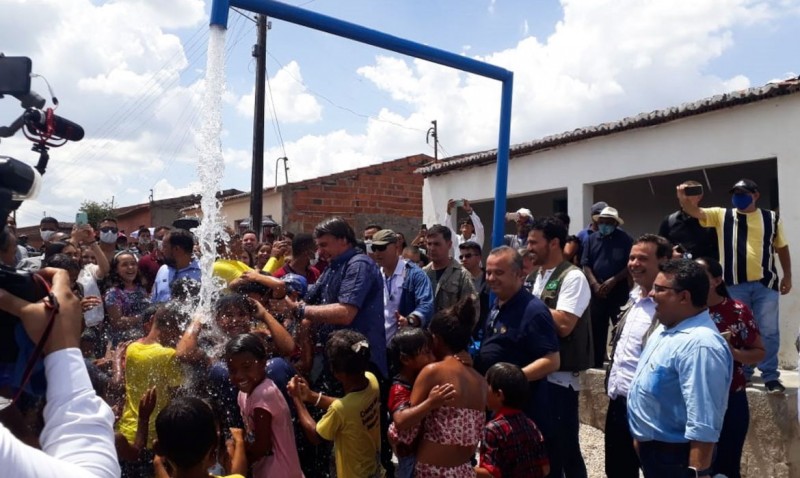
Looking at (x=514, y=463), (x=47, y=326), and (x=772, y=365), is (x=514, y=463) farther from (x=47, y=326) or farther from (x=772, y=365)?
(x=772, y=365)

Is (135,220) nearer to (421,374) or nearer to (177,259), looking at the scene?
Answer: (177,259)

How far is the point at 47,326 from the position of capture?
145 centimetres

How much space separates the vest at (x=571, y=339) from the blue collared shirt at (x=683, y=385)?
0.77 metres

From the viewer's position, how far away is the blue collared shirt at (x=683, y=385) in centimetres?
304

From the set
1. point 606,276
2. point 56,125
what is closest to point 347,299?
point 56,125

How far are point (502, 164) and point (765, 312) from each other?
8.63 ft

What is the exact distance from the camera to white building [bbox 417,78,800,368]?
725 centimetres

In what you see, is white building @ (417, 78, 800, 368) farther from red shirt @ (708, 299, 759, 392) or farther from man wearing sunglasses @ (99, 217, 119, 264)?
man wearing sunglasses @ (99, 217, 119, 264)

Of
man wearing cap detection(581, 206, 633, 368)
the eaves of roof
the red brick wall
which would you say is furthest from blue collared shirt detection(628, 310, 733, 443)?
the red brick wall

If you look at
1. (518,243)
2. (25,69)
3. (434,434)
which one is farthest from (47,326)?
(518,243)

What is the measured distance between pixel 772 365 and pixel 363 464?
3.70 meters

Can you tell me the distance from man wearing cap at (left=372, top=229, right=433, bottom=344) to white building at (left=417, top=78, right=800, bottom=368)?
14.3ft

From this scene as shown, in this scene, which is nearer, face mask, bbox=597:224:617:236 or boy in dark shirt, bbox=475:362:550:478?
boy in dark shirt, bbox=475:362:550:478

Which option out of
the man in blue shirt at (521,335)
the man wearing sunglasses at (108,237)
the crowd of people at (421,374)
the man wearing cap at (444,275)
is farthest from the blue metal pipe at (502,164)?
the man wearing sunglasses at (108,237)
